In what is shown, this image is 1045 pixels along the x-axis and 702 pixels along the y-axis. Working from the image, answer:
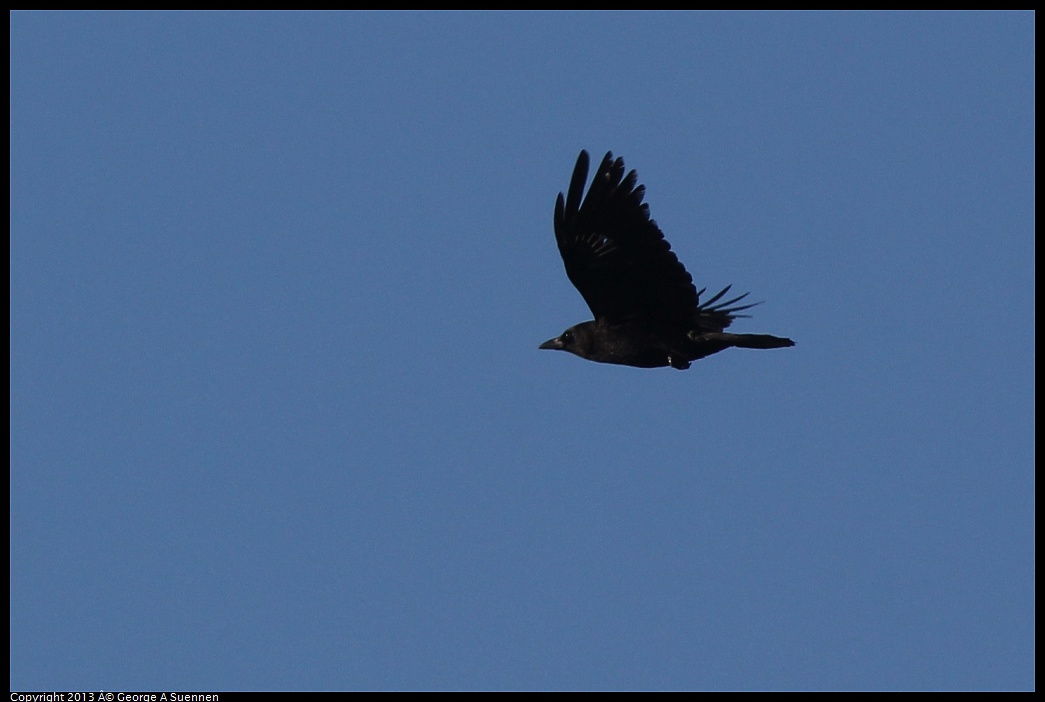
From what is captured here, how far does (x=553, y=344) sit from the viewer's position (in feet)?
47.0

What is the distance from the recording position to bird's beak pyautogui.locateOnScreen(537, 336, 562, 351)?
1422 cm

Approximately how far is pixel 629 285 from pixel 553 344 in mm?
1758

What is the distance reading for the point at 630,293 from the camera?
12.9 metres

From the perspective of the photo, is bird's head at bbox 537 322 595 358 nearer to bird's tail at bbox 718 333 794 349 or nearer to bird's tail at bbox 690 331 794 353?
bird's tail at bbox 690 331 794 353

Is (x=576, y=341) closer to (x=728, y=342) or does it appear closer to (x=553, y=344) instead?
(x=553, y=344)

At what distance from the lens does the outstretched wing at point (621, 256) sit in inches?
481

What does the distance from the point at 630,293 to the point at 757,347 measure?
1.31 m

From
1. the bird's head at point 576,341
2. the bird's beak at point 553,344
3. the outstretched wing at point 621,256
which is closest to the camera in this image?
the outstretched wing at point 621,256

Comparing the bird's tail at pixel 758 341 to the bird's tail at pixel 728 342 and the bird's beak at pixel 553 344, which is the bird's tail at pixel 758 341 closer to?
the bird's tail at pixel 728 342

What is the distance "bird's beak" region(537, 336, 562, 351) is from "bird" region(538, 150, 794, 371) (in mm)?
509

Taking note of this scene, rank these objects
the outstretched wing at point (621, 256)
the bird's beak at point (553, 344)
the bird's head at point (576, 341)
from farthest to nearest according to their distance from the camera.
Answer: the bird's beak at point (553, 344) → the bird's head at point (576, 341) → the outstretched wing at point (621, 256)

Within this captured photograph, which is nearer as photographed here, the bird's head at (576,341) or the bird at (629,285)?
the bird at (629,285)

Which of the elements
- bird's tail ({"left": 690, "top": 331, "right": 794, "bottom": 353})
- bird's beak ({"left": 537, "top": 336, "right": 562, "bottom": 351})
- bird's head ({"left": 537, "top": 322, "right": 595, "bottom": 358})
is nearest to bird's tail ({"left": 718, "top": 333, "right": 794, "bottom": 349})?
bird's tail ({"left": 690, "top": 331, "right": 794, "bottom": 353})

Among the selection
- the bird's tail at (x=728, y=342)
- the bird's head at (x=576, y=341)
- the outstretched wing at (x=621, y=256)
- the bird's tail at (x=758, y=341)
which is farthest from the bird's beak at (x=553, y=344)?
the bird's tail at (x=758, y=341)
